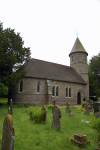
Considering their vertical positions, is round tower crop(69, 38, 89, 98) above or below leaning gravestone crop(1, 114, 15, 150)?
above

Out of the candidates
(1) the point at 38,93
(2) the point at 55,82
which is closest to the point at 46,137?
(1) the point at 38,93

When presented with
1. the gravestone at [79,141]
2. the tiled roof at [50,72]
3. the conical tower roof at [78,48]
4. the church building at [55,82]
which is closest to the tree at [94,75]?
the church building at [55,82]

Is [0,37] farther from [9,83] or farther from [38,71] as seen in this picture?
[38,71]

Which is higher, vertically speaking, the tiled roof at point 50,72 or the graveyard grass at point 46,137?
the tiled roof at point 50,72

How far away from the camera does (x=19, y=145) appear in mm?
10453

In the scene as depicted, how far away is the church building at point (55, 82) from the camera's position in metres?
33.6

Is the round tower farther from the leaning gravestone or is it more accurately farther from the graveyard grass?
the leaning gravestone

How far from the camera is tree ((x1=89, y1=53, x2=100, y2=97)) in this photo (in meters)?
51.0

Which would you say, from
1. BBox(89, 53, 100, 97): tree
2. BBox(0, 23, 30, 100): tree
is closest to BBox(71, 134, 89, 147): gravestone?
BBox(0, 23, 30, 100): tree

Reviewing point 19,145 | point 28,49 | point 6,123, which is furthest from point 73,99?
point 6,123

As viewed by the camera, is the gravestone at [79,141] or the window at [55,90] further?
the window at [55,90]

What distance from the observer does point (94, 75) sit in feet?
177

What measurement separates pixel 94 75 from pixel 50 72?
64.4 ft

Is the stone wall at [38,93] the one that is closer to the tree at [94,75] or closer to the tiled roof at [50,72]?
the tiled roof at [50,72]
